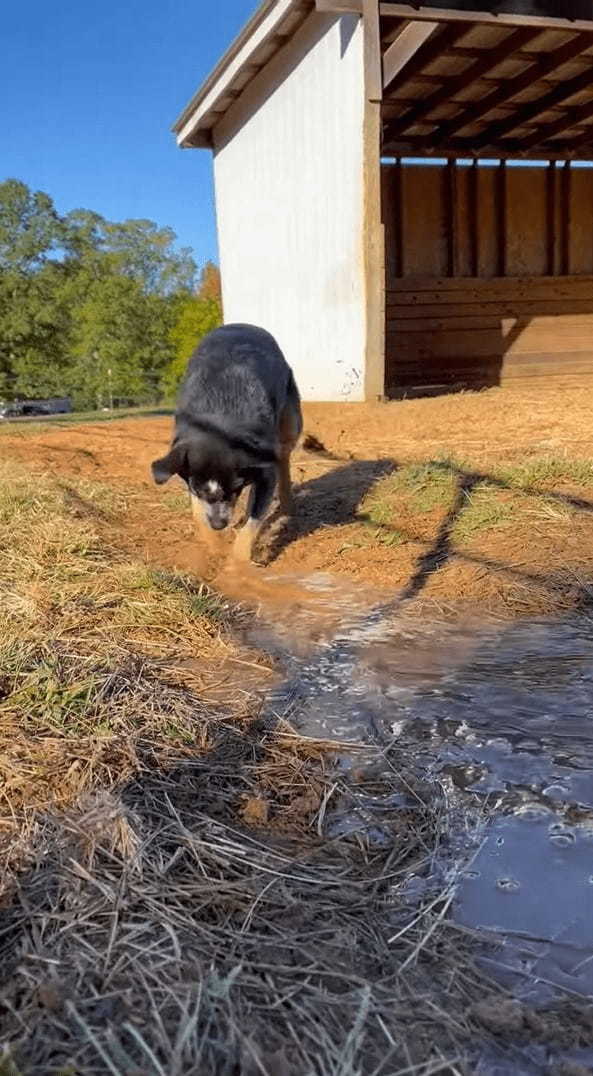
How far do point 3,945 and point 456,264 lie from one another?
14.2 m

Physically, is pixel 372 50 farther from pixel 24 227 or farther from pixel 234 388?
pixel 24 227

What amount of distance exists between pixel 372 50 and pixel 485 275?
22.0 feet

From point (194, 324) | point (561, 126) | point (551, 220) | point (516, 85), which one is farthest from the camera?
point (194, 324)

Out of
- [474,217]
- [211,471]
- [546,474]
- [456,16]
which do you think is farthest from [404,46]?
[211,471]

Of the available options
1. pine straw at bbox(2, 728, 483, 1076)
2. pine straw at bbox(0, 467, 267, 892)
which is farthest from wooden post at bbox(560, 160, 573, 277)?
pine straw at bbox(2, 728, 483, 1076)

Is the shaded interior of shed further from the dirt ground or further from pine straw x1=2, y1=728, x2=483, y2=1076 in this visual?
pine straw x1=2, y1=728, x2=483, y2=1076

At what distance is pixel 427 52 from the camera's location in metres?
9.78

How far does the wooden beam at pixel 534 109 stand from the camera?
1142 centimetres

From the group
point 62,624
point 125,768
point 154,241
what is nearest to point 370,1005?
point 125,768

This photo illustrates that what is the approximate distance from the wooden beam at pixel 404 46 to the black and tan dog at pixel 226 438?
5346 mm

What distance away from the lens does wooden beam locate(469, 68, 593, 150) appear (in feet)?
37.5

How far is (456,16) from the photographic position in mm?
8297

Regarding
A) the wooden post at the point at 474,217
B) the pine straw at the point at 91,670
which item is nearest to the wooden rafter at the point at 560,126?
the wooden post at the point at 474,217

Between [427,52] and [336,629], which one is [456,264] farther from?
[336,629]
